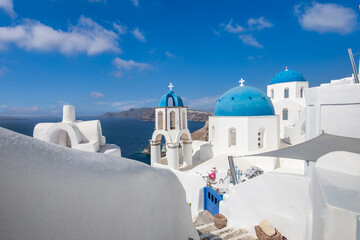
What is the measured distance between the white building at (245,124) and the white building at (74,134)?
7904 millimetres

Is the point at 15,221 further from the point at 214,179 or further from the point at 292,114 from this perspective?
the point at 292,114

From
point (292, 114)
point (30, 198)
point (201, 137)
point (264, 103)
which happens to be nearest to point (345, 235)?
point (30, 198)

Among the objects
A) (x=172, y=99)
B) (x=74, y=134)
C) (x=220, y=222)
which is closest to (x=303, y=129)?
(x=172, y=99)

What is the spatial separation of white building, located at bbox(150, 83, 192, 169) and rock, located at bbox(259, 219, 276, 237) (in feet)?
27.1

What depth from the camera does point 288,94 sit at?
77.1ft

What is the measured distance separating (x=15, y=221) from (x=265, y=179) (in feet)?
18.1

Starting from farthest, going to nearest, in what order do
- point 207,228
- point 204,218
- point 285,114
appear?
point 285,114 < point 204,218 < point 207,228

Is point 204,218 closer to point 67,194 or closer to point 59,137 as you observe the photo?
point 67,194

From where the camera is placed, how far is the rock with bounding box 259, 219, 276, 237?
15.8ft

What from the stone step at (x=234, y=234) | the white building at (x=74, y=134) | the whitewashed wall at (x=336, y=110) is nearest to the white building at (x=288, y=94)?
the whitewashed wall at (x=336, y=110)

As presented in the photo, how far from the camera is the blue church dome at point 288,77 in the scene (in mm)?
23047

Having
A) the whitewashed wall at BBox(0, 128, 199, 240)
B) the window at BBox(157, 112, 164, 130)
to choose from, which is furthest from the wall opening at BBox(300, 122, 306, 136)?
the whitewashed wall at BBox(0, 128, 199, 240)

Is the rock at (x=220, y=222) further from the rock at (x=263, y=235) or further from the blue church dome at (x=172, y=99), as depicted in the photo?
the blue church dome at (x=172, y=99)

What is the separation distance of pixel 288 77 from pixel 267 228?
2292cm
